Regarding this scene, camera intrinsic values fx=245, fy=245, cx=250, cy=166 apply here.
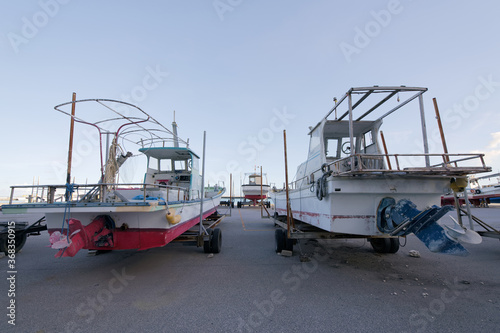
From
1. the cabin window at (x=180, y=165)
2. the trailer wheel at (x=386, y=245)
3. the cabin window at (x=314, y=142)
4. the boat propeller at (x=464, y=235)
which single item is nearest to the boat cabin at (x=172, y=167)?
the cabin window at (x=180, y=165)

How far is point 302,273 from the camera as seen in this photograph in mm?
4691

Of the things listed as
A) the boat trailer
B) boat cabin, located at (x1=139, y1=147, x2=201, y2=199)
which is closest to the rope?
boat cabin, located at (x1=139, y1=147, x2=201, y2=199)

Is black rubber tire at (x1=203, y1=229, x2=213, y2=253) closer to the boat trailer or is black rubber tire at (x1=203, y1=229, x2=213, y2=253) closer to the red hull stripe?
the red hull stripe

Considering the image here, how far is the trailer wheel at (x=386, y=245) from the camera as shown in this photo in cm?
603

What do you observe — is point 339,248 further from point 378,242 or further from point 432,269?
point 432,269

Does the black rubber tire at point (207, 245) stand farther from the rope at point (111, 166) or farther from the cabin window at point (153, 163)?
the cabin window at point (153, 163)

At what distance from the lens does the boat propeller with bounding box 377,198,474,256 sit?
3273 millimetres

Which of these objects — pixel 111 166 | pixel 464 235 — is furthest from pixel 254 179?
pixel 464 235

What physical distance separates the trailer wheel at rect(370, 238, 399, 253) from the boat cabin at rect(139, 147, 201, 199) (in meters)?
5.14

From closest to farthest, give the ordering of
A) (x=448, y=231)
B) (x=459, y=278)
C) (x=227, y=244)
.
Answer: (x=448, y=231), (x=459, y=278), (x=227, y=244)

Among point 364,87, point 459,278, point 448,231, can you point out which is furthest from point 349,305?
point 364,87

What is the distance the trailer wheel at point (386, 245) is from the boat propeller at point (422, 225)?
2039 mm

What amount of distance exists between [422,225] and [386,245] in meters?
2.90

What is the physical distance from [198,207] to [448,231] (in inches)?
208
